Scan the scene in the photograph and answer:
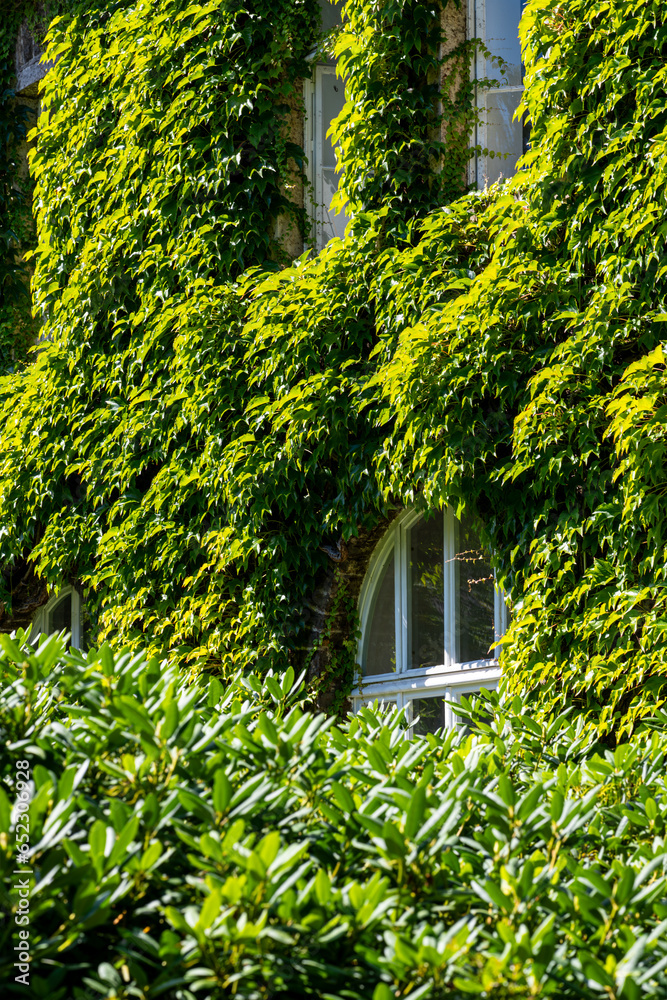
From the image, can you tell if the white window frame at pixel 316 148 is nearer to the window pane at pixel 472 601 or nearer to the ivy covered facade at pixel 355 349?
the ivy covered facade at pixel 355 349

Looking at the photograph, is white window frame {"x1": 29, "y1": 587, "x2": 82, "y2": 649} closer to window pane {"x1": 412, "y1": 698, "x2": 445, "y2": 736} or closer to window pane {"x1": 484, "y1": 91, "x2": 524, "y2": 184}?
window pane {"x1": 412, "y1": 698, "x2": 445, "y2": 736}

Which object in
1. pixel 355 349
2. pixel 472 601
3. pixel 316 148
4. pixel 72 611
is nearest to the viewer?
pixel 472 601

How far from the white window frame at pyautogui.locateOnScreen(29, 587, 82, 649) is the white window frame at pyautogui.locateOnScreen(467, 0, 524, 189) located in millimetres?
4424

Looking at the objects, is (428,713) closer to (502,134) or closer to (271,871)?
(502,134)

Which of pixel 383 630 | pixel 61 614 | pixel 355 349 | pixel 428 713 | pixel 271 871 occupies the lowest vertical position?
pixel 428 713

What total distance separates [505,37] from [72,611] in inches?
210

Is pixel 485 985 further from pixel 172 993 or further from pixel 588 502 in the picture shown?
pixel 588 502

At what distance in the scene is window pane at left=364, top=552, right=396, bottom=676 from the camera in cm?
633

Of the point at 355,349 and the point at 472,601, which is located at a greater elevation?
the point at 355,349

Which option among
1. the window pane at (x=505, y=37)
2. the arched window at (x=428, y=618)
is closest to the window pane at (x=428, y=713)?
the arched window at (x=428, y=618)

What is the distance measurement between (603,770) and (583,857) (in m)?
0.54

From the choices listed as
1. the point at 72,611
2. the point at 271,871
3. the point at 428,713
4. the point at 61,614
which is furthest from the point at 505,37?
the point at 61,614

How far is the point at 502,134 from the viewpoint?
20.2 feet

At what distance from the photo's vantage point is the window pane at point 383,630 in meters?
6.33
